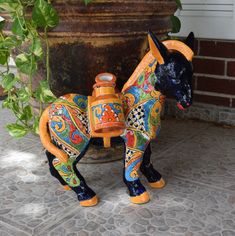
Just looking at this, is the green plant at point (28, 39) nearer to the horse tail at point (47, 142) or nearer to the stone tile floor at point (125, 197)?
the horse tail at point (47, 142)

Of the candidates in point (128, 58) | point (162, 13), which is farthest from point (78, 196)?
point (162, 13)

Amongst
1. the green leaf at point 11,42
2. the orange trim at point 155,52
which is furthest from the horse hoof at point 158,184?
the green leaf at point 11,42

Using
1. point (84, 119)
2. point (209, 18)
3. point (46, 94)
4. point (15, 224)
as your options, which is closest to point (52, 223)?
point (15, 224)

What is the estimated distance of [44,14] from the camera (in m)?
1.25

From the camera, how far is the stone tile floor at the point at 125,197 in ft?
3.83

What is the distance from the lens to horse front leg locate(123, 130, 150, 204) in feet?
4.16

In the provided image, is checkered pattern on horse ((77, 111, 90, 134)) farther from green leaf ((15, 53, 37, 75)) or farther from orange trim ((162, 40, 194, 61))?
orange trim ((162, 40, 194, 61))

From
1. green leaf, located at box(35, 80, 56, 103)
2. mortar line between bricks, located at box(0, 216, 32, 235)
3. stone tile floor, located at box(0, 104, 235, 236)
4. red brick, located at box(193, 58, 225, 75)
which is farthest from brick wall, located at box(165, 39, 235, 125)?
mortar line between bricks, located at box(0, 216, 32, 235)

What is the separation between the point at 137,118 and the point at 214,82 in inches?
40.6

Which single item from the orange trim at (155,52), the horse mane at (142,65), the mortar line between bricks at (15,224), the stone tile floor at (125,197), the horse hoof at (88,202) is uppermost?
the orange trim at (155,52)

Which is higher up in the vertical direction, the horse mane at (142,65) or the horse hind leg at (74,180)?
the horse mane at (142,65)

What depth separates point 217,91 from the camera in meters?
2.16

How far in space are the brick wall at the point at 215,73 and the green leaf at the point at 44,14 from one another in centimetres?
111

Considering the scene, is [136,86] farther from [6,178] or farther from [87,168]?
[6,178]
